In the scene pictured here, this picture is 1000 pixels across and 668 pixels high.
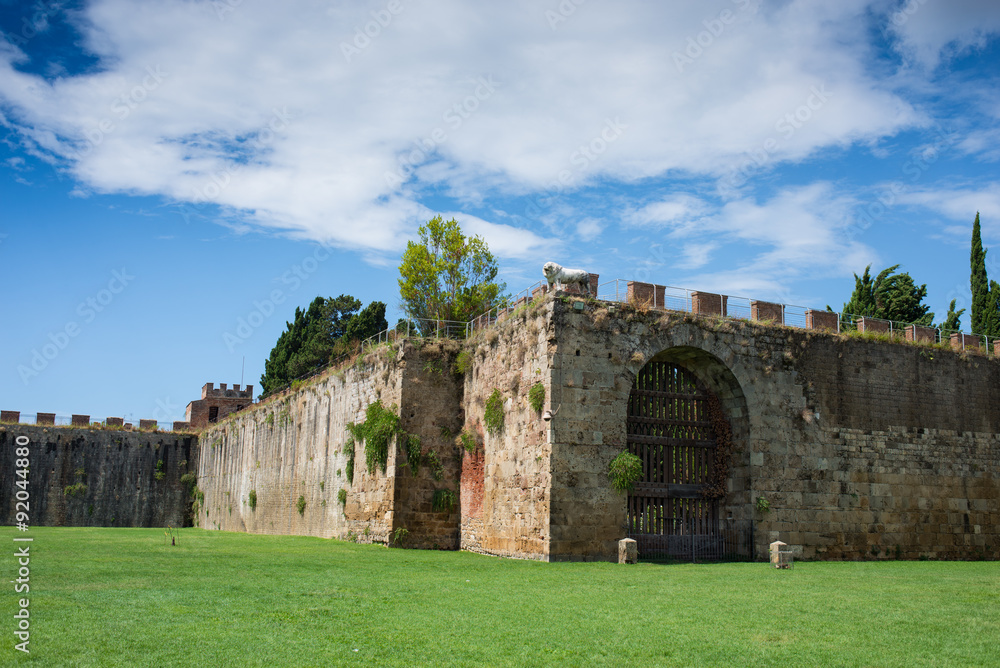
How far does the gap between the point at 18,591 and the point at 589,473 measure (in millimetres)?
11667

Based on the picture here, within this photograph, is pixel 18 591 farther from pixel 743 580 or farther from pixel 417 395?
pixel 417 395

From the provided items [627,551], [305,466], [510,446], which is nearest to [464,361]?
[510,446]

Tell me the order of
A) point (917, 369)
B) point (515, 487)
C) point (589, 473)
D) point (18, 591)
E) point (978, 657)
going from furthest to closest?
point (917, 369) → point (515, 487) → point (589, 473) → point (18, 591) → point (978, 657)

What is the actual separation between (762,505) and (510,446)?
6.39 metres

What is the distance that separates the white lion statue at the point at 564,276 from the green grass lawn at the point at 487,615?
6.95m

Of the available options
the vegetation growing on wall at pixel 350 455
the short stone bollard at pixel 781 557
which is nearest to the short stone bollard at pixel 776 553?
the short stone bollard at pixel 781 557

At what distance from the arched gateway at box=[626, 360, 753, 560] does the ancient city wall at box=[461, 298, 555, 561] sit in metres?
2.55

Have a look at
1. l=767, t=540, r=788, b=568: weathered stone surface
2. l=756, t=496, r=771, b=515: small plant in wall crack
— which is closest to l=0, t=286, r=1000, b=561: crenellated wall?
l=756, t=496, r=771, b=515: small plant in wall crack

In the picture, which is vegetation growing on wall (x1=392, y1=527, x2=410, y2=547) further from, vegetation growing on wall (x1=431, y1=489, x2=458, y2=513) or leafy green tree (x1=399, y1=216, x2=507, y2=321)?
leafy green tree (x1=399, y1=216, x2=507, y2=321)

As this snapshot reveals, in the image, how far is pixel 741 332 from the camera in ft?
70.2

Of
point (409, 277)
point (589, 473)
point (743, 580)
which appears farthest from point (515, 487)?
point (409, 277)

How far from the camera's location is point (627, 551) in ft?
60.1

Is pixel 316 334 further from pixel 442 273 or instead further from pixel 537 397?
pixel 537 397

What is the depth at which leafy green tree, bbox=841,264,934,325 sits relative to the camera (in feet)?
135
